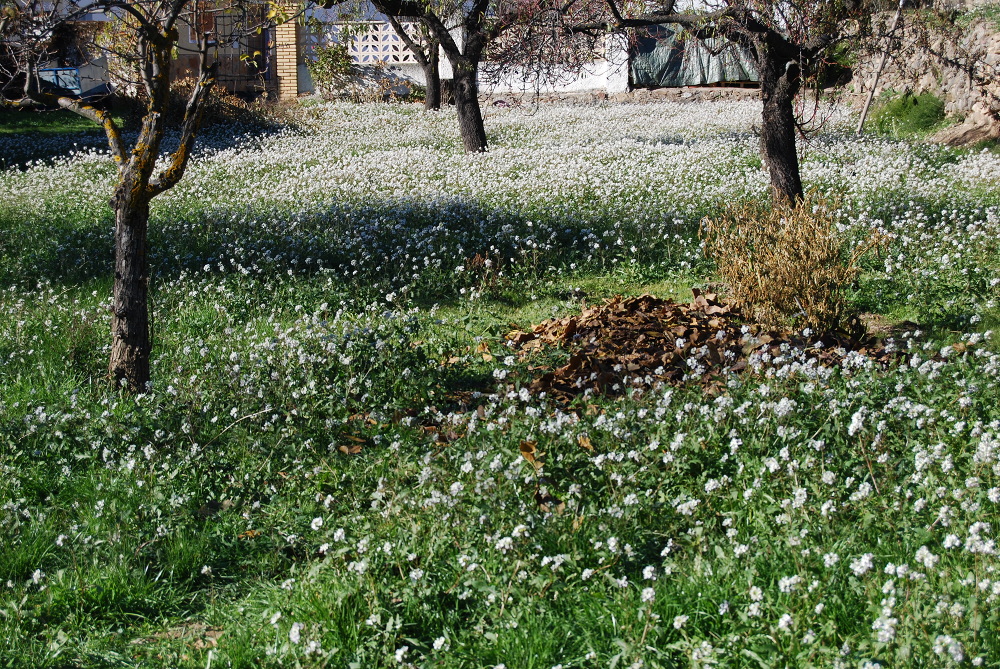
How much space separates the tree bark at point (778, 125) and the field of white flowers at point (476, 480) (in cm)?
85

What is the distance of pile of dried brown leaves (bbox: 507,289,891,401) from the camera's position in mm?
6098

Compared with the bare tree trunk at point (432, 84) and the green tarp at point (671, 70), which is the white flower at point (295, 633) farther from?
the green tarp at point (671, 70)

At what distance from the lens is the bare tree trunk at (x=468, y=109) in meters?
17.1

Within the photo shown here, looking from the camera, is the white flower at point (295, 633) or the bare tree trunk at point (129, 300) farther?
the bare tree trunk at point (129, 300)

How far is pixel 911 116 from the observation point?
19.5 m

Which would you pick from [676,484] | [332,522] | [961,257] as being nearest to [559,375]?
[676,484]

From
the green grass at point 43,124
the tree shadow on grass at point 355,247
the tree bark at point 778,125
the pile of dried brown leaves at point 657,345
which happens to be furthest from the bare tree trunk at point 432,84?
the pile of dried brown leaves at point 657,345

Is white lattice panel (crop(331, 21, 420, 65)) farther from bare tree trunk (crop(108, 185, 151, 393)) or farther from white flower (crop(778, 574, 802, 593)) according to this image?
white flower (crop(778, 574, 802, 593))

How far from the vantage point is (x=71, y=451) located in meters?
5.63

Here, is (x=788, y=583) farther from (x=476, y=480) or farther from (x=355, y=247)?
(x=355, y=247)

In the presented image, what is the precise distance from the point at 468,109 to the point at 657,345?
12259 mm

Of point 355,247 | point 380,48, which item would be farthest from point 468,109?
point 380,48

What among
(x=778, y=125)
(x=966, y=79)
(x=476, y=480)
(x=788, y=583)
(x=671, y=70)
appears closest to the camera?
(x=788, y=583)

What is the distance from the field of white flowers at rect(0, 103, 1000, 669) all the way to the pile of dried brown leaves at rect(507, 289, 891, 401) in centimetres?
22
